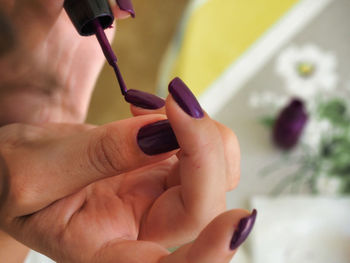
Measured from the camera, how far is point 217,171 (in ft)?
0.68

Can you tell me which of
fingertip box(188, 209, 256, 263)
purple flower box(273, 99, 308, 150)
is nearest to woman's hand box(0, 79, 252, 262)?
fingertip box(188, 209, 256, 263)

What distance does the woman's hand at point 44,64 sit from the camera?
241 mm

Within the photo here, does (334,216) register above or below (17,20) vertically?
below

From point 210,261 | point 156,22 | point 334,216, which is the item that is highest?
point 156,22

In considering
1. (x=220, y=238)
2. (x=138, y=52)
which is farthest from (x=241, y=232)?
(x=138, y=52)

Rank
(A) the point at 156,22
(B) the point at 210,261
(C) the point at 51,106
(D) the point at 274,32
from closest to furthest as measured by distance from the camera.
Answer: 1. (B) the point at 210,261
2. (C) the point at 51,106
3. (A) the point at 156,22
4. (D) the point at 274,32

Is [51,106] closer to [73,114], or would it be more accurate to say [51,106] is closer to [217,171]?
[73,114]

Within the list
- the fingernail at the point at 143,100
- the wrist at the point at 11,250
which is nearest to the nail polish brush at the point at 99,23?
the fingernail at the point at 143,100

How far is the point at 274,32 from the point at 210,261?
1.54ft

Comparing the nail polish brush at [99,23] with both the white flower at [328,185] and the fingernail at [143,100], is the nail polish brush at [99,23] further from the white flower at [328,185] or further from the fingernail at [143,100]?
the white flower at [328,185]

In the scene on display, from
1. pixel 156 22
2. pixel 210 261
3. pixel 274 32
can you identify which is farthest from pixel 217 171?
pixel 274 32

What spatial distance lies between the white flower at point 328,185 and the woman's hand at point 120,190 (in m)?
0.29

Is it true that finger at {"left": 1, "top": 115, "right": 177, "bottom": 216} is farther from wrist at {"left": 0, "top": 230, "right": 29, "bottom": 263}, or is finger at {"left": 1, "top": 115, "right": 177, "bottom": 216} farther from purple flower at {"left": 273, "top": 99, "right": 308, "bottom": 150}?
purple flower at {"left": 273, "top": 99, "right": 308, "bottom": 150}

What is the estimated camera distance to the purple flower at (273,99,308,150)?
507mm
